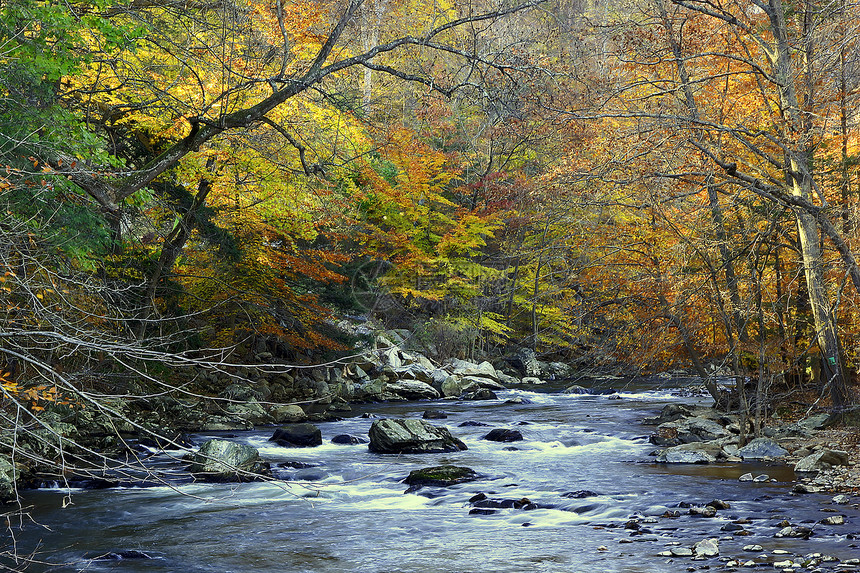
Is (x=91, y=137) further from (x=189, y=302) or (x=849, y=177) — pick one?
(x=849, y=177)

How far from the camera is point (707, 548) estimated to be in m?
7.26

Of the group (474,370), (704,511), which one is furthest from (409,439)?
(474,370)

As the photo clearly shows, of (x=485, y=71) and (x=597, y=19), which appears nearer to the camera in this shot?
(x=485, y=71)

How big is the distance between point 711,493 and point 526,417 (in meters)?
9.26

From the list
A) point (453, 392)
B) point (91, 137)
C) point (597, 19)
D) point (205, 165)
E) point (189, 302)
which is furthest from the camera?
point (453, 392)

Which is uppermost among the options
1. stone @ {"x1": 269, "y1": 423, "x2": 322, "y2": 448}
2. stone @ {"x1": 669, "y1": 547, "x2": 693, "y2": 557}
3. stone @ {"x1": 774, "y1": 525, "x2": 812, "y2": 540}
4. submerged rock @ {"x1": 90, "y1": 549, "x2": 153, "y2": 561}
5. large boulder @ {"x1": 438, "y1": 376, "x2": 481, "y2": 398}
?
large boulder @ {"x1": 438, "y1": 376, "x2": 481, "y2": 398}

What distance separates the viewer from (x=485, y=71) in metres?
9.62

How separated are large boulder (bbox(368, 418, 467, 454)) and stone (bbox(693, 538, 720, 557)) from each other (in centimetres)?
734

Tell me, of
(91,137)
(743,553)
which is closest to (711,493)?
(743,553)

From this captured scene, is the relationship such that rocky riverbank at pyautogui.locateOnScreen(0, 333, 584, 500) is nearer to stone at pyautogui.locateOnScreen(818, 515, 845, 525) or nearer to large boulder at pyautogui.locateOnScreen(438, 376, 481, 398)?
large boulder at pyautogui.locateOnScreen(438, 376, 481, 398)

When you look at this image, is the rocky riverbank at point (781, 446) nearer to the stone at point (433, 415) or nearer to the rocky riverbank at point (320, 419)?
the rocky riverbank at point (320, 419)

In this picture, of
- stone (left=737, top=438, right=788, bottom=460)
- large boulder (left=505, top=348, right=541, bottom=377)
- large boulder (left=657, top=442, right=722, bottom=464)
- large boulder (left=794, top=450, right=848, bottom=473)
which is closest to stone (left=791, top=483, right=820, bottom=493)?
large boulder (left=794, top=450, right=848, bottom=473)

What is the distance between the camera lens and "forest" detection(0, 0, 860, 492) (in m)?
8.62

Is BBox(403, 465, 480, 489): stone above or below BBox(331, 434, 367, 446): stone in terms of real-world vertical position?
below
